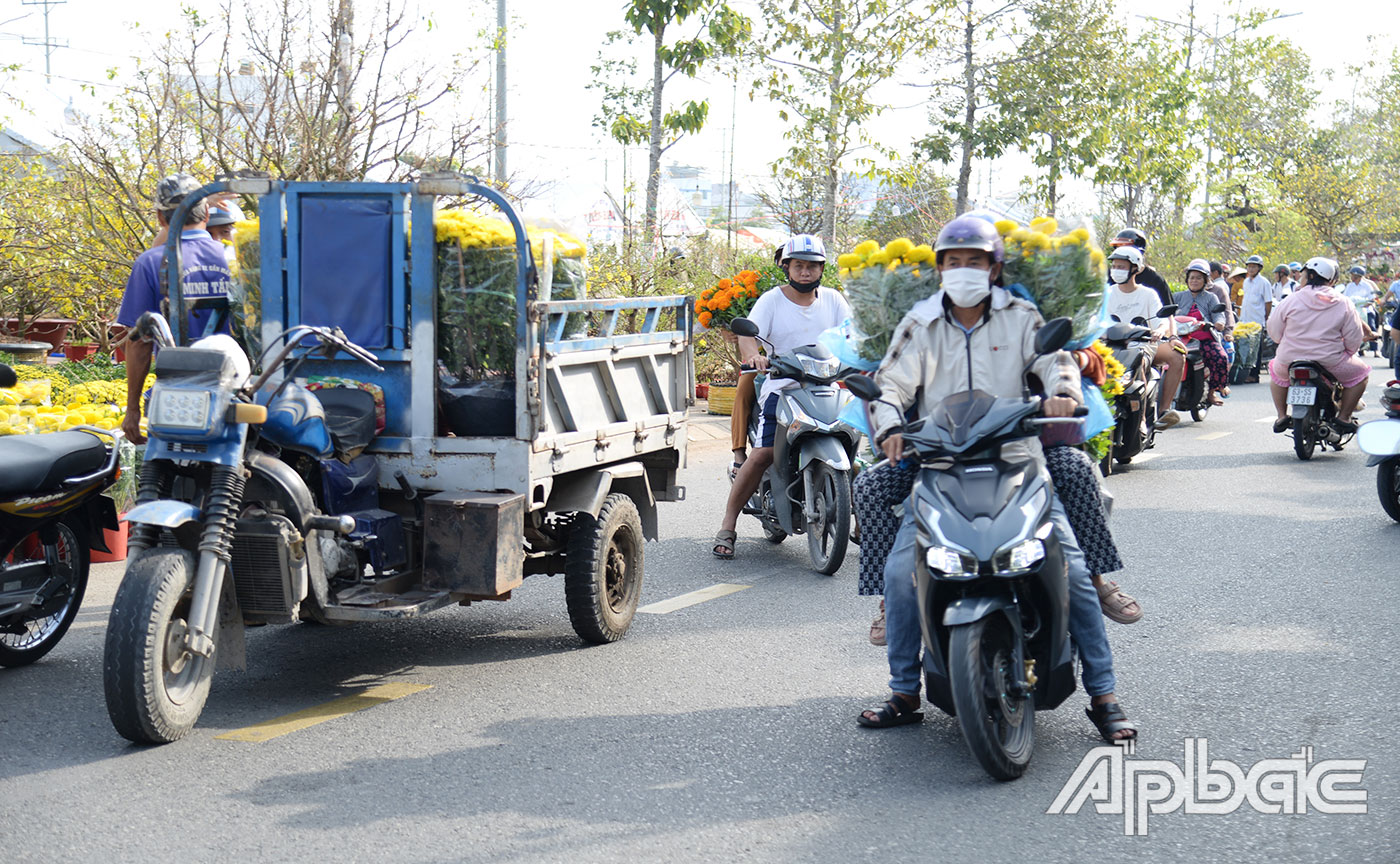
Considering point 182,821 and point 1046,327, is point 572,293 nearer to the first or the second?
point 1046,327

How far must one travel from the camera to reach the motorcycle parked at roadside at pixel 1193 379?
52.7ft

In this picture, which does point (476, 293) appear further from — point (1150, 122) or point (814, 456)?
point (1150, 122)

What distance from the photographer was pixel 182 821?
4281 mm

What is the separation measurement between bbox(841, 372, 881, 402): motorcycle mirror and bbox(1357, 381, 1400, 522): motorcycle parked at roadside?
5.61m

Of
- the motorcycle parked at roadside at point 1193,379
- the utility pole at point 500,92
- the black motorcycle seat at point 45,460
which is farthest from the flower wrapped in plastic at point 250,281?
the motorcycle parked at roadside at point 1193,379

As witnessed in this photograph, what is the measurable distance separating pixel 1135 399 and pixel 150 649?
32.1 feet

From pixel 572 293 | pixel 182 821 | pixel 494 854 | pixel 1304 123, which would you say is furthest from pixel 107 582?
pixel 1304 123

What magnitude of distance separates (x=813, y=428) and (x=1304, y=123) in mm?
47486

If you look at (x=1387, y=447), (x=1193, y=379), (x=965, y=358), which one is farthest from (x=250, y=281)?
(x=1193, y=379)

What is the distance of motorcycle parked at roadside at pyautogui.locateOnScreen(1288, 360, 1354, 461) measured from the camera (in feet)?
43.6

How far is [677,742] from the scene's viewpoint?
5.16 meters

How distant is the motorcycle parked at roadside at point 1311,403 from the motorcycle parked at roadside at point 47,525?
1059 centimetres

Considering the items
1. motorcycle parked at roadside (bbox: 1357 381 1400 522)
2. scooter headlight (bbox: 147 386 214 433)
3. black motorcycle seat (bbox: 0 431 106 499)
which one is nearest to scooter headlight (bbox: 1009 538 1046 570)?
scooter headlight (bbox: 147 386 214 433)

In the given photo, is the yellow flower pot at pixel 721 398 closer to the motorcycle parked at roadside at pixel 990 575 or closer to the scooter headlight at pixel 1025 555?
the motorcycle parked at roadside at pixel 990 575
